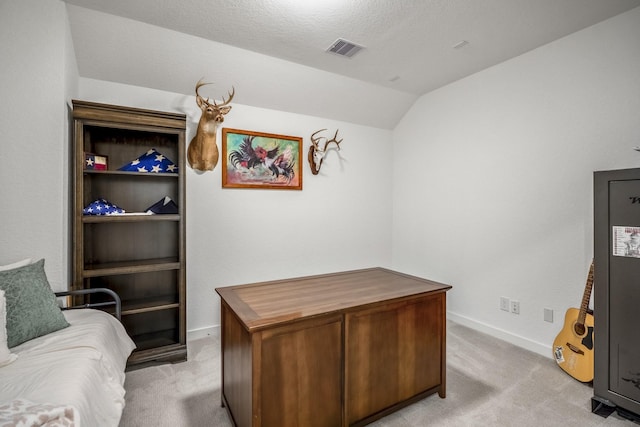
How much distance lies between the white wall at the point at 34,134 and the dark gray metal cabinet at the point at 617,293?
3.60m

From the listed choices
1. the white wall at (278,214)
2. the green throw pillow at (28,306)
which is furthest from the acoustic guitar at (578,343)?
the green throw pillow at (28,306)

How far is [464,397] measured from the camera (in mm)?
2121

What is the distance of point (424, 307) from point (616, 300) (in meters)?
1.17

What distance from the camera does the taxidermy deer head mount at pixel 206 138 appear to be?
2.81m

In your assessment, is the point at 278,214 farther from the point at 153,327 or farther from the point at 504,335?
the point at 504,335

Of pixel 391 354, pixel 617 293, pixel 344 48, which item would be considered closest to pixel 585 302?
pixel 617 293

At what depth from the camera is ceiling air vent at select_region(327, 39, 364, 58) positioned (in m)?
2.69

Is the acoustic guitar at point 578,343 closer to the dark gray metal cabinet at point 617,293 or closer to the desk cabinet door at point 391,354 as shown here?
the dark gray metal cabinet at point 617,293

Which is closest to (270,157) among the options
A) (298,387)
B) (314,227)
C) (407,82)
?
(314,227)

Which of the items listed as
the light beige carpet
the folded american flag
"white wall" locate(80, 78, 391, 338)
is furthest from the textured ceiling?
the light beige carpet

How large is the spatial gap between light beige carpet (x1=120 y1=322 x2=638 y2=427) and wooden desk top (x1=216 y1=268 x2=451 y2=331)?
775mm

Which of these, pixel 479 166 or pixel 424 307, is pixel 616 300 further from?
pixel 479 166

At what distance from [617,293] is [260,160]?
313 centimetres

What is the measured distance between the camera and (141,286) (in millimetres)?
2854
